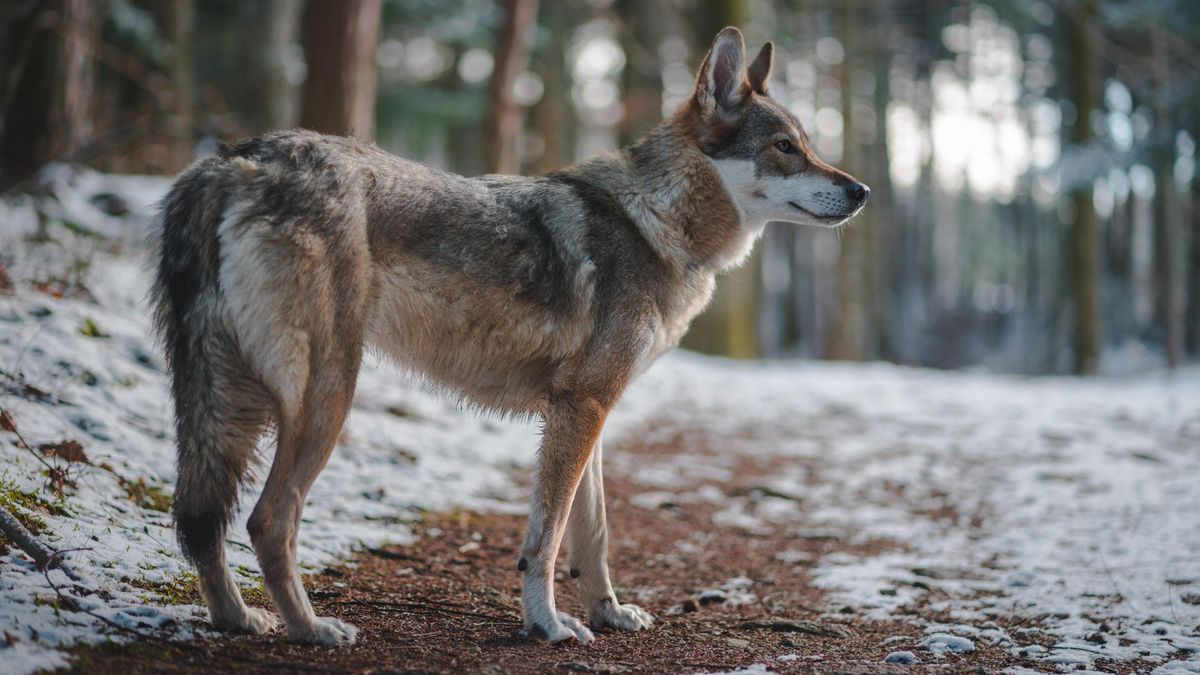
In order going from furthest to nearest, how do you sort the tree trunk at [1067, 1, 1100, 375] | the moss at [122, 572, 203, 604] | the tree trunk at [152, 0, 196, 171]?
1. the tree trunk at [1067, 1, 1100, 375]
2. the tree trunk at [152, 0, 196, 171]
3. the moss at [122, 572, 203, 604]

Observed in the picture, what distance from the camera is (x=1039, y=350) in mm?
28422

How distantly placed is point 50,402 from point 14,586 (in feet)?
6.30

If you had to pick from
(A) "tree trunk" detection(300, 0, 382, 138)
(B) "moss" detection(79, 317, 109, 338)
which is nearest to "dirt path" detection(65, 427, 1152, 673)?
(B) "moss" detection(79, 317, 109, 338)

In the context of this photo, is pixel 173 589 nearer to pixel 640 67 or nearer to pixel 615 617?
pixel 615 617

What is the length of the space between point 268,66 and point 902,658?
13.6 m

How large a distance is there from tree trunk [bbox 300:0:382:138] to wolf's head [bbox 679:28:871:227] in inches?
165

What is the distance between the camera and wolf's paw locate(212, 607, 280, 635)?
10.5 feet

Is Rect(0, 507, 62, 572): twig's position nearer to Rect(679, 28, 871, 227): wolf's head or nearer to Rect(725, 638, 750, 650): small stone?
Rect(725, 638, 750, 650): small stone

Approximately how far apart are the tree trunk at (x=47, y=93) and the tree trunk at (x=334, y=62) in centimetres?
206

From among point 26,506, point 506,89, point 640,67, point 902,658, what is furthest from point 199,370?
point 640,67

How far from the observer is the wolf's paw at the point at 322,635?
3199 mm

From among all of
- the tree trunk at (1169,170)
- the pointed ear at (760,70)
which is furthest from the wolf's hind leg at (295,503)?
the tree trunk at (1169,170)

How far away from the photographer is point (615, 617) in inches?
158

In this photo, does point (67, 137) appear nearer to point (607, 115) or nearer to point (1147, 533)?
point (1147, 533)
